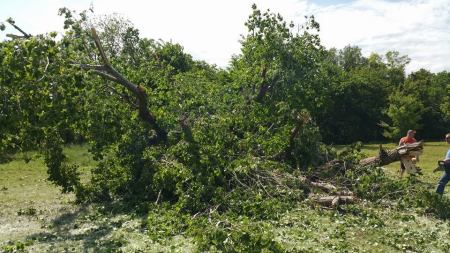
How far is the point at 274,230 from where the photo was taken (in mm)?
7539

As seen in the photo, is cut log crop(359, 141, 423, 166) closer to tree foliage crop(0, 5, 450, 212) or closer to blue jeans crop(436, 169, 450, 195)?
tree foliage crop(0, 5, 450, 212)

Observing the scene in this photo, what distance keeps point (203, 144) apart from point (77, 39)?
11.1 ft

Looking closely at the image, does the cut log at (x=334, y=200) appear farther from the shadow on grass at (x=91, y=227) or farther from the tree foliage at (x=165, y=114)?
the shadow on grass at (x=91, y=227)

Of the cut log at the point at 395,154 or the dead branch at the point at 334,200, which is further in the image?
the cut log at the point at 395,154

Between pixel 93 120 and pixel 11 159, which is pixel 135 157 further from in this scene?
pixel 11 159

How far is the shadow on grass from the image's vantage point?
23.7 ft

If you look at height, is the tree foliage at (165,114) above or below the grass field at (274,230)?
above

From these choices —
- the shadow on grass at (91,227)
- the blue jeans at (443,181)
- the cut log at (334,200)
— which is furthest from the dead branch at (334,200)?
the shadow on grass at (91,227)

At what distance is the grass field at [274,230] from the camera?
693 centimetres

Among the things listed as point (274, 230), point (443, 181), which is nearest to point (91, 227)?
point (274, 230)

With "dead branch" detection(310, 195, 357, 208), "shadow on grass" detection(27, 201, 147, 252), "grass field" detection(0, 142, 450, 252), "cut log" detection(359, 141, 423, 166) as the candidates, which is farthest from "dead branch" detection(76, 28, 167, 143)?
"cut log" detection(359, 141, 423, 166)

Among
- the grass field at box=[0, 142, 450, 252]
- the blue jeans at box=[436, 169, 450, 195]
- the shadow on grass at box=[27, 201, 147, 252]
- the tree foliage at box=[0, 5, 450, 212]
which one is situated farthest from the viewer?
the blue jeans at box=[436, 169, 450, 195]

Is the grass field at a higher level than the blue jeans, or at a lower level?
lower

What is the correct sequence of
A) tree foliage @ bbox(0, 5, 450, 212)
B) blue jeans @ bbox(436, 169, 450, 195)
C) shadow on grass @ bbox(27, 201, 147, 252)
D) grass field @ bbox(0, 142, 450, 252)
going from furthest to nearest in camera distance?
blue jeans @ bbox(436, 169, 450, 195), tree foliage @ bbox(0, 5, 450, 212), shadow on grass @ bbox(27, 201, 147, 252), grass field @ bbox(0, 142, 450, 252)
